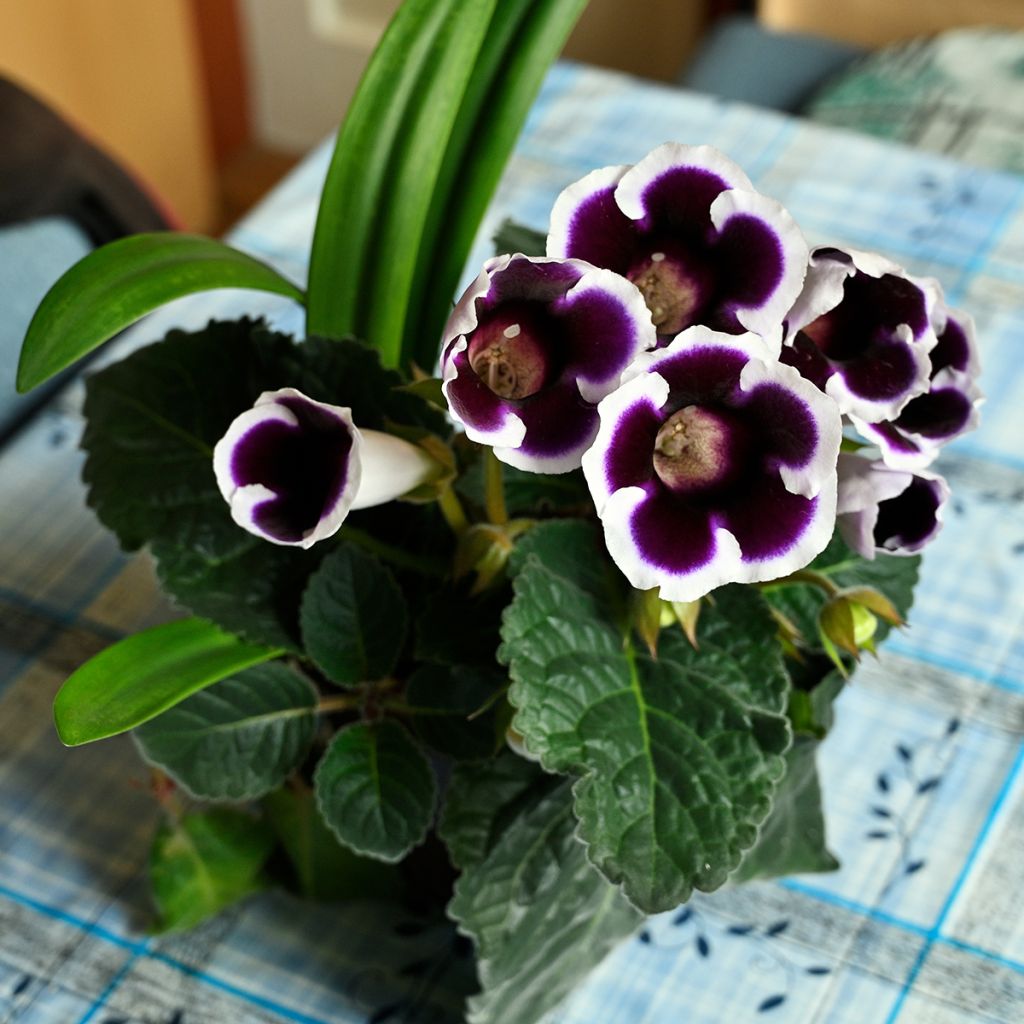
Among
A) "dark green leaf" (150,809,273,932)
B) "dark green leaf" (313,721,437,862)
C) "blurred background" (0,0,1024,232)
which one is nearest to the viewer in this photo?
"dark green leaf" (313,721,437,862)

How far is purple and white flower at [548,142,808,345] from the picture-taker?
45cm

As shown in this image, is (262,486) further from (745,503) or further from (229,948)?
(229,948)

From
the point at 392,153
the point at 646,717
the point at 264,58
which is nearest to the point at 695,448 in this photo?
the point at 646,717

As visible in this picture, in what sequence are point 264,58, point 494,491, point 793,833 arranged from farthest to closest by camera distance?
1. point 264,58
2. point 793,833
3. point 494,491

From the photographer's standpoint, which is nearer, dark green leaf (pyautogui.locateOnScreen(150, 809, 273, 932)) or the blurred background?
dark green leaf (pyautogui.locateOnScreen(150, 809, 273, 932))

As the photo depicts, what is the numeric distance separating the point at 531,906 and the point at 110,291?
28 centimetres

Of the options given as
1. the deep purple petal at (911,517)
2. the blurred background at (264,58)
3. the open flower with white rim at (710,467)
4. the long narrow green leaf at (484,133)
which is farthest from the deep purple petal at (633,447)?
the blurred background at (264,58)

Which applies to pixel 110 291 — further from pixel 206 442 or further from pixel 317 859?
pixel 317 859

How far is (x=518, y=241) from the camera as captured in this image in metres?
0.62

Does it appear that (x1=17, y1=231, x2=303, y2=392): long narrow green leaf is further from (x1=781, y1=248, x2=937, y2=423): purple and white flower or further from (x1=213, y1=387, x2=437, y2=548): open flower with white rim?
(x1=781, y1=248, x2=937, y2=423): purple and white flower

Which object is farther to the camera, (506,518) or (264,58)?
(264,58)

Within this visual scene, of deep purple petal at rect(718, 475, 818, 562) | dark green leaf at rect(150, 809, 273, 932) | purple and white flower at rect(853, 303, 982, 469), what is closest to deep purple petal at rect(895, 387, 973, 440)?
purple and white flower at rect(853, 303, 982, 469)

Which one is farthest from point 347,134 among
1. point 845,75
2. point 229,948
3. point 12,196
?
point 845,75

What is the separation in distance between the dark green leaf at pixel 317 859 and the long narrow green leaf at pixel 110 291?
0.23m
